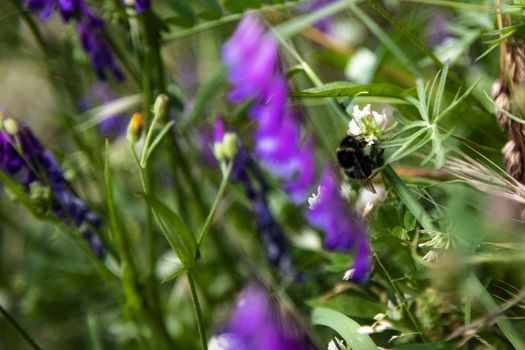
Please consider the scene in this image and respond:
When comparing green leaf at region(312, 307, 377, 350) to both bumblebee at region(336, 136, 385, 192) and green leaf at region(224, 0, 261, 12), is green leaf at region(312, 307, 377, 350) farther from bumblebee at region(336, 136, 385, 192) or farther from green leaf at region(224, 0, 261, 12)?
green leaf at region(224, 0, 261, 12)

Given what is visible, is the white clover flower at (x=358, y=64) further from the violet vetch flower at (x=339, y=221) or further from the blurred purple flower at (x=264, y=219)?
the violet vetch flower at (x=339, y=221)

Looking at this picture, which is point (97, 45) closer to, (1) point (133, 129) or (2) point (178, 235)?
(1) point (133, 129)

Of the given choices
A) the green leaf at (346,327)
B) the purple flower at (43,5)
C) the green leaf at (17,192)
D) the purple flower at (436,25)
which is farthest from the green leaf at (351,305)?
the purple flower at (436,25)

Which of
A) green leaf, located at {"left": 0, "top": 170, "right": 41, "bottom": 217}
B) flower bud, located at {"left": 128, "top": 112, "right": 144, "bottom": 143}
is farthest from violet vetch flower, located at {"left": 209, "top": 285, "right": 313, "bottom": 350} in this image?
green leaf, located at {"left": 0, "top": 170, "right": 41, "bottom": 217}

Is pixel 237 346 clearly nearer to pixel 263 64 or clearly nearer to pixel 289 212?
pixel 263 64

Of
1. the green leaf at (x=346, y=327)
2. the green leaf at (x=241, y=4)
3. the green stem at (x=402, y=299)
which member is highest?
the green leaf at (x=241, y=4)

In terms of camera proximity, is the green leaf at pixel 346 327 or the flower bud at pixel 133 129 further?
the flower bud at pixel 133 129
